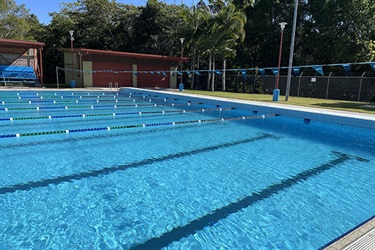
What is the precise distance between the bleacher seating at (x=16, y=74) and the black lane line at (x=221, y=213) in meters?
24.4

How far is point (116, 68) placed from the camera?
2700cm

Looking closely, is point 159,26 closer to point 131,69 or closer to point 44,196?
point 131,69

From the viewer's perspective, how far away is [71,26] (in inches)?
1191

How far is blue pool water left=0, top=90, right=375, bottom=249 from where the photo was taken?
324cm

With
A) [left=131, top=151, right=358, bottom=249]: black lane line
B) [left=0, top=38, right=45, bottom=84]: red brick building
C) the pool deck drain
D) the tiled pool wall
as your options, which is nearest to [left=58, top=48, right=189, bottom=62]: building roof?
[left=0, top=38, right=45, bottom=84]: red brick building

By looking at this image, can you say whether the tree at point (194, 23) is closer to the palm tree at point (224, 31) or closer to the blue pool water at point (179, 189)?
the palm tree at point (224, 31)

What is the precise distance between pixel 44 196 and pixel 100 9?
110 feet

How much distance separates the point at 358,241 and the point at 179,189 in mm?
2650

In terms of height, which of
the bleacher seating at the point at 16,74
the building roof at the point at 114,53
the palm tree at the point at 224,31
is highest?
the palm tree at the point at 224,31

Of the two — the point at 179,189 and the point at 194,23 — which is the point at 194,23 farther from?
the point at 179,189

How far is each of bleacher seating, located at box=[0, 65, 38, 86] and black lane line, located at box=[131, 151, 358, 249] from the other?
80.0ft

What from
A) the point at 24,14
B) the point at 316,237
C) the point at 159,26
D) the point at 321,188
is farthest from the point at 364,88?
the point at 24,14

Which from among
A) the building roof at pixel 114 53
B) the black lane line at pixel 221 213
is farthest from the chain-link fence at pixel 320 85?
the black lane line at pixel 221 213

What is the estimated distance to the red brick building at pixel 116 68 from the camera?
25.0 metres
